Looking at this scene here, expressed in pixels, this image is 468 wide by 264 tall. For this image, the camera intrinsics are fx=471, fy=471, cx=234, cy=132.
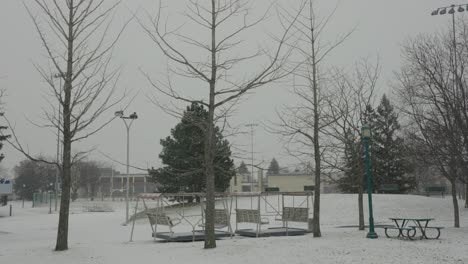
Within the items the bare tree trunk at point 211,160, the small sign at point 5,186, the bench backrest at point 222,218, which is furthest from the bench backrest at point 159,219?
the small sign at point 5,186

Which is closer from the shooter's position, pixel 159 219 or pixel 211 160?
pixel 211 160

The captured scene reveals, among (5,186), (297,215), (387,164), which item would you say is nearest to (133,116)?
(297,215)

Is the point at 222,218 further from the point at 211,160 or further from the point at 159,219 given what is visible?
the point at 211,160

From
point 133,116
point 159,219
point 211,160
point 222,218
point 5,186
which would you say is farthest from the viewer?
point 5,186

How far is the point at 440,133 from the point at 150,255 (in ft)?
37.4

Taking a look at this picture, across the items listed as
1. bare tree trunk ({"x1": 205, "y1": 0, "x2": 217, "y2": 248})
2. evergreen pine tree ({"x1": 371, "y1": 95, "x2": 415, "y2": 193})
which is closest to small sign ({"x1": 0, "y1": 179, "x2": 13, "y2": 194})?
evergreen pine tree ({"x1": 371, "y1": 95, "x2": 415, "y2": 193})

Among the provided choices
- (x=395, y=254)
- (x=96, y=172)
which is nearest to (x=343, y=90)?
(x=395, y=254)

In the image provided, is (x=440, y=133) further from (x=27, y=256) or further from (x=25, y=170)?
(x=25, y=170)

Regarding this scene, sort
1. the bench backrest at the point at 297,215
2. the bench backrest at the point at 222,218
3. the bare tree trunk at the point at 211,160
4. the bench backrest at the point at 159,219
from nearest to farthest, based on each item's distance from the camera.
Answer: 1. the bare tree trunk at the point at 211,160
2. the bench backrest at the point at 159,219
3. the bench backrest at the point at 222,218
4. the bench backrest at the point at 297,215

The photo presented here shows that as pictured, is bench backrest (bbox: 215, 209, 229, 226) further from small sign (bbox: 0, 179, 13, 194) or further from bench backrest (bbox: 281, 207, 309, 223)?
small sign (bbox: 0, 179, 13, 194)

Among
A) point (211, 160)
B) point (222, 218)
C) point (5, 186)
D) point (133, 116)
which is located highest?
point (133, 116)

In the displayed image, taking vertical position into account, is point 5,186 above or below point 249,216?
above

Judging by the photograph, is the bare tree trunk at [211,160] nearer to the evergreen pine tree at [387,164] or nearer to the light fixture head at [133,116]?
the light fixture head at [133,116]

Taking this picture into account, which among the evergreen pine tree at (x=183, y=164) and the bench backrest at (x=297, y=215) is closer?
the bench backrest at (x=297, y=215)
